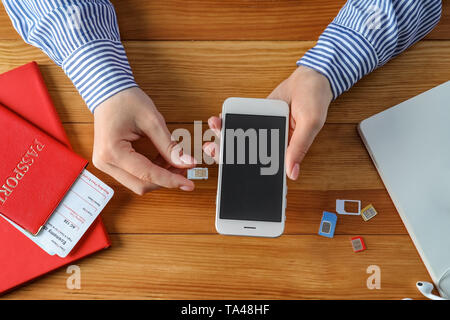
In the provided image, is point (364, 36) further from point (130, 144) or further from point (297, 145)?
point (130, 144)

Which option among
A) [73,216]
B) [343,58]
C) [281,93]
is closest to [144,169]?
[73,216]

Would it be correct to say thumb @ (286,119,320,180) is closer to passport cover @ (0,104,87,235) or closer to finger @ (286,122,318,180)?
finger @ (286,122,318,180)

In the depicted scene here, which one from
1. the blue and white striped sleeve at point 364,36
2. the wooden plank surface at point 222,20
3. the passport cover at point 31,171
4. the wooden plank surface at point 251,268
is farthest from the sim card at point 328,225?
the passport cover at point 31,171

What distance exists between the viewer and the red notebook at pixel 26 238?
675 mm

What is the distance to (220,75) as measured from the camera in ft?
2.41

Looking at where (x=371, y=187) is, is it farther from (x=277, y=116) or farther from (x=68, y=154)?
(x=68, y=154)

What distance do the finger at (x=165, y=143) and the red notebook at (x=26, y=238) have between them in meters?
0.17

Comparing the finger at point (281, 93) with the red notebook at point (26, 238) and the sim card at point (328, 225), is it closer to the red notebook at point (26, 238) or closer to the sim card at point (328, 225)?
the sim card at point (328, 225)

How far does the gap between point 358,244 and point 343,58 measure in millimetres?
341

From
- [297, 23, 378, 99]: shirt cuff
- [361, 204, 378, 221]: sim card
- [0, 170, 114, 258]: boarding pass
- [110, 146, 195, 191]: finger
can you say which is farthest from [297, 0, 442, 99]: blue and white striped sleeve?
[0, 170, 114, 258]: boarding pass

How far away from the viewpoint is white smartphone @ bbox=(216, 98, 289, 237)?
656 millimetres

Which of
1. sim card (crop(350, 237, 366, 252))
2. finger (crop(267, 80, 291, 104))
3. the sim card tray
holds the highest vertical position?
finger (crop(267, 80, 291, 104))

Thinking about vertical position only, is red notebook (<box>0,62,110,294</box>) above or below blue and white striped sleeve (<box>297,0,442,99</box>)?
below
